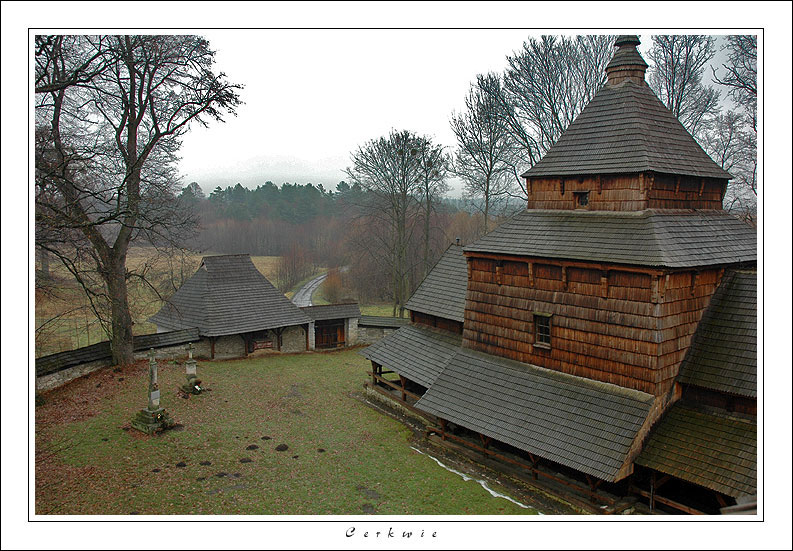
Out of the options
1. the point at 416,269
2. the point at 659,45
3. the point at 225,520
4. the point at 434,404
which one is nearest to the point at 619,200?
the point at 434,404

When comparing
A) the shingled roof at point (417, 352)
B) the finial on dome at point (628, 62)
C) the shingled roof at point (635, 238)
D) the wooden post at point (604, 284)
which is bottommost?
the shingled roof at point (417, 352)

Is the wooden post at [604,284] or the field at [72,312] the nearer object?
the wooden post at [604,284]

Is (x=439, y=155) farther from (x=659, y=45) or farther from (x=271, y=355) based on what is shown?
(x=271, y=355)

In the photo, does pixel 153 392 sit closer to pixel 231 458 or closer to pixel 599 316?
pixel 231 458

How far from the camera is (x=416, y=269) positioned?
35406mm

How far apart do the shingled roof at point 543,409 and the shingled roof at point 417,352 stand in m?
1.44

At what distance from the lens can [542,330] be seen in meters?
11.1

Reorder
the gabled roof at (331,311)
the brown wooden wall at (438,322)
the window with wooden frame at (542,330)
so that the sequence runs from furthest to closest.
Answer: the gabled roof at (331,311), the brown wooden wall at (438,322), the window with wooden frame at (542,330)

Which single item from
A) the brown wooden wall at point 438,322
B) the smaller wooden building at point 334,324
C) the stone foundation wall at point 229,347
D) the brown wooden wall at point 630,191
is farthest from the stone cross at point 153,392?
the smaller wooden building at point 334,324

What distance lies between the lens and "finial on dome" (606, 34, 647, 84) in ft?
37.8

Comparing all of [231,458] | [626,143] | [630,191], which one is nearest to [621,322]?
[630,191]

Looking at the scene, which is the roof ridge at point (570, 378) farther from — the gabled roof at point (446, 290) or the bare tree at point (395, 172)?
the bare tree at point (395, 172)

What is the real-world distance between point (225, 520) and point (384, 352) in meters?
8.61

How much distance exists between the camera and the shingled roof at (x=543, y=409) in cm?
891
